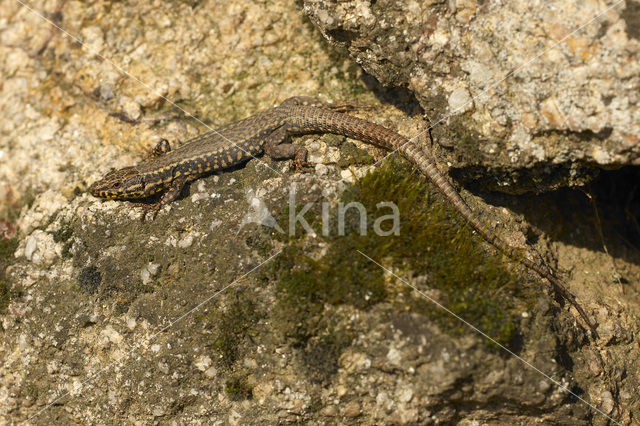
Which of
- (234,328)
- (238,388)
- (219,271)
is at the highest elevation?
(219,271)

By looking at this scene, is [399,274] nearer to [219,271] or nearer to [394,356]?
[394,356]

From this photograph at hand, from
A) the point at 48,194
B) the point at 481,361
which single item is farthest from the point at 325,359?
the point at 48,194

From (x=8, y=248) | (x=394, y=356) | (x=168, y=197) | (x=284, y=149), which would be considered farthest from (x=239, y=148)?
(x=8, y=248)

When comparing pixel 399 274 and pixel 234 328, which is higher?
pixel 399 274

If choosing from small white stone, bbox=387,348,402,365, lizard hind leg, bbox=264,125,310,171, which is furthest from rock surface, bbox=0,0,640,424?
lizard hind leg, bbox=264,125,310,171

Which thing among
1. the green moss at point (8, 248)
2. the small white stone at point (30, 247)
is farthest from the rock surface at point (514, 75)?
the green moss at point (8, 248)

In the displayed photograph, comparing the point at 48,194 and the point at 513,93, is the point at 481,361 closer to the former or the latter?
the point at 513,93
